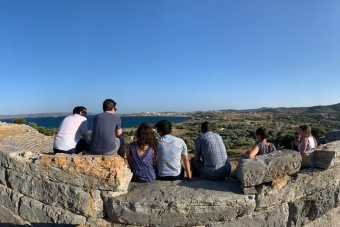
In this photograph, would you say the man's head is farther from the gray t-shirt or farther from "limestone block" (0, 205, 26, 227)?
"limestone block" (0, 205, 26, 227)

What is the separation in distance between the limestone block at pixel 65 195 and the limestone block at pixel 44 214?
6 centimetres

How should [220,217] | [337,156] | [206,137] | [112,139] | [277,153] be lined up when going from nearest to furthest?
1. [220,217]
2. [277,153]
3. [337,156]
4. [206,137]
5. [112,139]

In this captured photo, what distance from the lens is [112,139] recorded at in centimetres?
493

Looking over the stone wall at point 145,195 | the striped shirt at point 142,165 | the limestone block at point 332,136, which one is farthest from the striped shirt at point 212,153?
the limestone block at point 332,136

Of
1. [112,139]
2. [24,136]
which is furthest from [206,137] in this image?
[24,136]

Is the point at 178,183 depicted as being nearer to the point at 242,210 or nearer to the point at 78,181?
the point at 242,210

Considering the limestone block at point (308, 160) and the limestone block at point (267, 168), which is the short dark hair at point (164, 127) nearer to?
the limestone block at point (267, 168)

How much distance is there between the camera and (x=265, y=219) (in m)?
3.54

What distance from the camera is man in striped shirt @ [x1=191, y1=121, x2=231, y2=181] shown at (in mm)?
4004

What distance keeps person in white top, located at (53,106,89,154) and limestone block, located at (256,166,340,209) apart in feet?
11.7

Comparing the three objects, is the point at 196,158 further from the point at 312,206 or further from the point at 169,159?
the point at 312,206

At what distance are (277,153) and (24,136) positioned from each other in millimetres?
17467

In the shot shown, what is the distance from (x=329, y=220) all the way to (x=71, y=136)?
4.62 m

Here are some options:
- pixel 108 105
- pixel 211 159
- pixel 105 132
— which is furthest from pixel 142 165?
pixel 108 105
